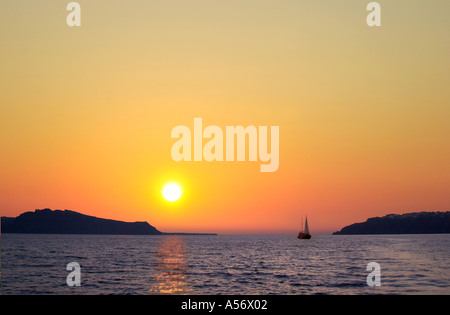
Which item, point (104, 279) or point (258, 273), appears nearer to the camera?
point (104, 279)

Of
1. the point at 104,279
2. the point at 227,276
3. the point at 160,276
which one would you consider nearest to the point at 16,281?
the point at 104,279

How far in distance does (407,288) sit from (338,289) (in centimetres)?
823
